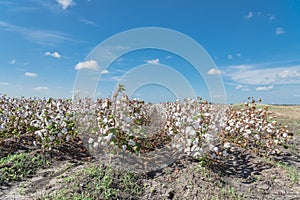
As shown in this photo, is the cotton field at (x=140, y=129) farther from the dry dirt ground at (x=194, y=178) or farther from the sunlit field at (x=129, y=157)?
the dry dirt ground at (x=194, y=178)

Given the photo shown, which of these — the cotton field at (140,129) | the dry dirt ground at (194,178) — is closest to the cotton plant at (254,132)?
the cotton field at (140,129)

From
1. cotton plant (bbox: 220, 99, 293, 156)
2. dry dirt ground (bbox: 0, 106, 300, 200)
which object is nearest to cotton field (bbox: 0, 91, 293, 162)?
cotton plant (bbox: 220, 99, 293, 156)

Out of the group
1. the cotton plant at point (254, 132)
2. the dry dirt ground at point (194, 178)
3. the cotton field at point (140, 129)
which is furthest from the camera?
the cotton plant at point (254, 132)

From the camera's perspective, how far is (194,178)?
16.2 feet

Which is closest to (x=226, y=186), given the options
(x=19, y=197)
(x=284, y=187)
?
(x=284, y=187)

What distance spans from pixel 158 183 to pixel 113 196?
3.37ft

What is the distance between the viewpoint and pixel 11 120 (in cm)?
815

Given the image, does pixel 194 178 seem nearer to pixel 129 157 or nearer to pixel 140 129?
pixel 129 157

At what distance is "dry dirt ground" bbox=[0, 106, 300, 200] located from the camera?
455 centimetres

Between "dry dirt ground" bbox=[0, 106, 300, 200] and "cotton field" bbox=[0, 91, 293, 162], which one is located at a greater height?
"cotton field" bbox=[0, 91, 293, 162]

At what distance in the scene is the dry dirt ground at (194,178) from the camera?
179 inches

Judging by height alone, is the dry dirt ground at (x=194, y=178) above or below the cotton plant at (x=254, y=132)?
below

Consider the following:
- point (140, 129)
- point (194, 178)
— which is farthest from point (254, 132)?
point (140, 129)

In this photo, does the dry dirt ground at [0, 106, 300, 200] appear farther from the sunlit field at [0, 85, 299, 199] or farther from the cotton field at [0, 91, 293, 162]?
the cotton field at [0, 91, 293, 162]
